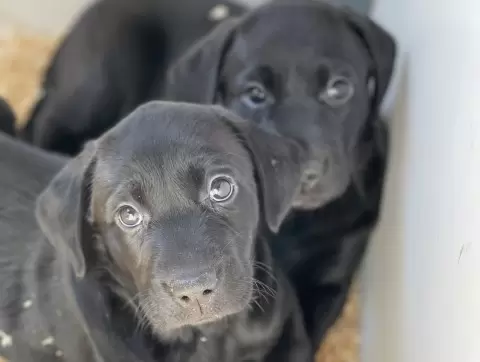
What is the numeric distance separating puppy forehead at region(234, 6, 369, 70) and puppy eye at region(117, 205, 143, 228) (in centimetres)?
59

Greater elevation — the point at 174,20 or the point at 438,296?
the point at 438,296

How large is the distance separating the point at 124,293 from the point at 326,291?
2.13 ft

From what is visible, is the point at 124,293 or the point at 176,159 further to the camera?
the point at 124,293

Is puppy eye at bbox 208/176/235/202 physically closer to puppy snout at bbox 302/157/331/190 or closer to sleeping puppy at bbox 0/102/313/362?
sleeping puppy at bbox 0/102/313/362

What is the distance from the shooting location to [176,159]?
1370mm

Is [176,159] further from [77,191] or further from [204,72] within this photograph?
[204,72]

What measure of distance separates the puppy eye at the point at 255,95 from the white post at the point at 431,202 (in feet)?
1.13

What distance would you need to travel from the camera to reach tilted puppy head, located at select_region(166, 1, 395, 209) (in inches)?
70.9

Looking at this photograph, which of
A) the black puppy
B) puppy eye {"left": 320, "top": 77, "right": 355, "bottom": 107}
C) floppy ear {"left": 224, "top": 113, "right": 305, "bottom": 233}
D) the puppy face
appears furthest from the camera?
the black puppy

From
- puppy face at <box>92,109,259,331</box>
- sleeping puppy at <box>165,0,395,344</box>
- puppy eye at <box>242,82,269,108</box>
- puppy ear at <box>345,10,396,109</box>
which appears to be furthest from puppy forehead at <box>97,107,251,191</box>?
puppy ear at <box>345,10,396,109</box>

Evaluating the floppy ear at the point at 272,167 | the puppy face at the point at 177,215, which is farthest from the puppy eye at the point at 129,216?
the floppy ear at the point at 272,167

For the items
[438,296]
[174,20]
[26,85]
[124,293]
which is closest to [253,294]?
[124,293]

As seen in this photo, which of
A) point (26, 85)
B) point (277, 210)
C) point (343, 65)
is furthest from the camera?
point (26, 85)

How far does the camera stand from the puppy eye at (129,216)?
1.40 m
